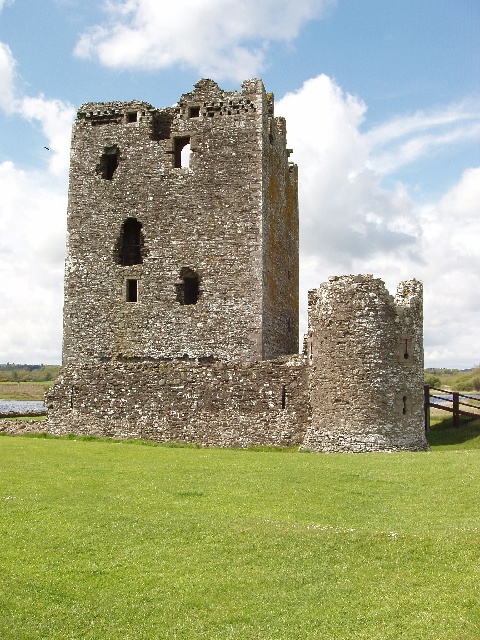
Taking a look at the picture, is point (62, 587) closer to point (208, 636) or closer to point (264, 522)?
point (208, 636)

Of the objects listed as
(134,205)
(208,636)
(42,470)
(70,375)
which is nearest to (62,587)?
(208,636)

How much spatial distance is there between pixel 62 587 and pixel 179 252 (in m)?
17.0

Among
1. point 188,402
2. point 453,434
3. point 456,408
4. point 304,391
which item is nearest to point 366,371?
point 304,391

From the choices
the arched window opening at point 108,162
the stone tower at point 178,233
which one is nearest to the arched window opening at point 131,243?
Result: the stone tower at point 178,233

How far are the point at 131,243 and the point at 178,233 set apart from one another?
2454 mm

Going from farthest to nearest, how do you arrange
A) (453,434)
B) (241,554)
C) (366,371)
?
(453,434), (366,371), (241,554)

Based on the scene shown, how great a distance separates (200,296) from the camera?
2320cm

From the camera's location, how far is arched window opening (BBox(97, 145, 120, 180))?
25.0 m

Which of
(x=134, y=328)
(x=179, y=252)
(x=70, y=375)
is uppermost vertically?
(x=179, y=252)

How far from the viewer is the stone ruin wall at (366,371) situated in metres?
17.9

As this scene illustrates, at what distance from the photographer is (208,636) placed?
20.6 feet

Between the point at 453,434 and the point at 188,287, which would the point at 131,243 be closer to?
the point at 188,287

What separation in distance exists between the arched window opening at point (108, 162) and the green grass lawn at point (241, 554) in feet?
47.3

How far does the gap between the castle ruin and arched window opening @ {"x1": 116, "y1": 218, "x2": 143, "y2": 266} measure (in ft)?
0.18
